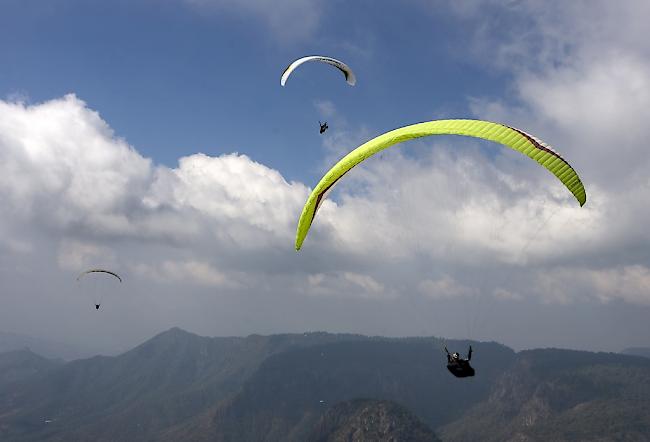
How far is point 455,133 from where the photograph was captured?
65.6ft

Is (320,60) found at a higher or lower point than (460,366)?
higher

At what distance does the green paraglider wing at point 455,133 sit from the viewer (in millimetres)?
18172

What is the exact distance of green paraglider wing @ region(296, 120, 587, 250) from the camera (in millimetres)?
18172

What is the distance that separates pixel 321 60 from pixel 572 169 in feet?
68.8

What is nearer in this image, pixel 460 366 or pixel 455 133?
pixel 455 133

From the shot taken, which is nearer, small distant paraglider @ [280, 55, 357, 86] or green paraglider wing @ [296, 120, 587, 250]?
green paraglider wing @ [296, 120, 587, 250]

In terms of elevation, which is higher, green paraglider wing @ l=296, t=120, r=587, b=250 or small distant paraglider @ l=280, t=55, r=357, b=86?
small distant paraglider @ l=280, t=55, r=357, b=86

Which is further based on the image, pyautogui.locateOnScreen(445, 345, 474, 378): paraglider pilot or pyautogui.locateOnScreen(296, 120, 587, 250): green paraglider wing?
pyautogui.locateOnScreen(445, 345, 474, 378): paraglider pilot

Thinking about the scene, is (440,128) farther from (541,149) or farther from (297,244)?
(297,244)

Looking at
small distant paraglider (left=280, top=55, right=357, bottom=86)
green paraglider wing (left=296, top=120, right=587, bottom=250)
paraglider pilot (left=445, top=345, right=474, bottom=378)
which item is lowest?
paraglider pilot (left=445, top=345, right=474, bottom=378)

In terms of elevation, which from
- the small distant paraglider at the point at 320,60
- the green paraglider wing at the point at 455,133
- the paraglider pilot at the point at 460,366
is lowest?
the paraglider pilot at the point at 460,366

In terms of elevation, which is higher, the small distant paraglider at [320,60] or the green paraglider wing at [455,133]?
the small distant paraglider at [320,60]

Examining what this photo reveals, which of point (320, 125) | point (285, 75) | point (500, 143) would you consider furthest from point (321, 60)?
point (500, 143)

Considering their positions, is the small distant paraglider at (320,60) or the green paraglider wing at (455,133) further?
the small distant paraglider at (320,60)
